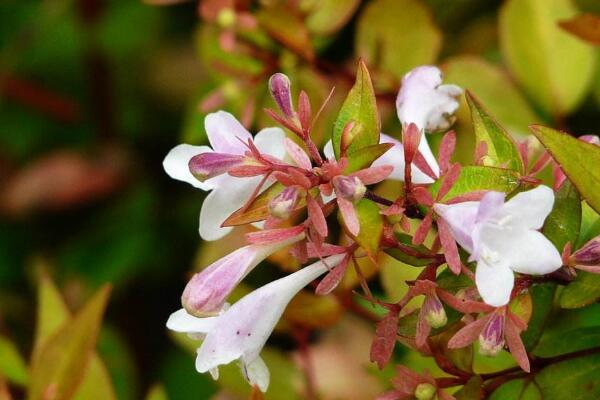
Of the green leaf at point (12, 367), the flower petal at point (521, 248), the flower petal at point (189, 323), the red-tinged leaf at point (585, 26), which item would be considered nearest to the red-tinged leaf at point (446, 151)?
the flower petal at point (521, 248)

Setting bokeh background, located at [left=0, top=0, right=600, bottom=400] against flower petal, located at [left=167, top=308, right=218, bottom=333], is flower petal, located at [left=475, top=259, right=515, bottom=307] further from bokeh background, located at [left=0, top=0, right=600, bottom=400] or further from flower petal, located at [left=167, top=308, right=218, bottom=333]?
A: bokeh background, located at [left=0, top=0, right=600, bottom=400]

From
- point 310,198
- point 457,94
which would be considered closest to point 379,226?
point 310,198

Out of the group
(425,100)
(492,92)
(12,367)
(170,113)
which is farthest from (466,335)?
(170,113)

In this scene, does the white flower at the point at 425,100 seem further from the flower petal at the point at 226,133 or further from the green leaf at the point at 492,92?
the green leaf at the point at 492,92

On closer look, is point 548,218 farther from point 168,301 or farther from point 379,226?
point 168,301

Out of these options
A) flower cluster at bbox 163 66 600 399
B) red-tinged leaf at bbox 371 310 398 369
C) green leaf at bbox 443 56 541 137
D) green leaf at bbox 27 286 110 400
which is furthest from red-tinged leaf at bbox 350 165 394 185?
green leaf at bbox 443 56 541 137

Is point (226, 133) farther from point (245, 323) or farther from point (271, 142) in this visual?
point (245, 323)
